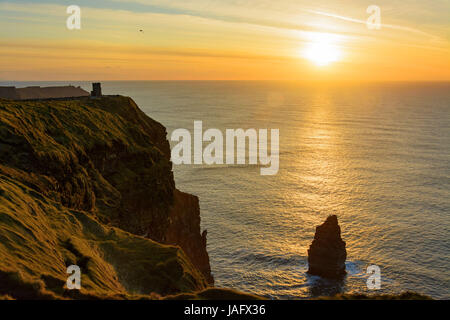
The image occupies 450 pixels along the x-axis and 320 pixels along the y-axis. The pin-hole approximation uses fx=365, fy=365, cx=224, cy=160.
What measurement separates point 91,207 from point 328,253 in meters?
46.9

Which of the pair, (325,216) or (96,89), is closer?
(96,89)

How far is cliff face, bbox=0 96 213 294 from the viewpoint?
77.0 feet

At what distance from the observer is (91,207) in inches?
1483

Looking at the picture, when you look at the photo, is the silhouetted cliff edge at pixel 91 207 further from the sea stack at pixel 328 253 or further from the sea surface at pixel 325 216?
the sea stack at pixel 328 253

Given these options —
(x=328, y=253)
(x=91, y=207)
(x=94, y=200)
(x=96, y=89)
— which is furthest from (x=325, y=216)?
(x=91, y=207)

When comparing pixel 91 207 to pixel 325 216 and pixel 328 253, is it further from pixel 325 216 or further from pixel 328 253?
pixel 325 216

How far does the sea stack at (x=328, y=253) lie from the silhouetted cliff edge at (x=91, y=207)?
21862 mm

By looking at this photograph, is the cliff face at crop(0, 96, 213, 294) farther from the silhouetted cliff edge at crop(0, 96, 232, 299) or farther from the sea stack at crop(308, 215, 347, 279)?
the sea stack at crop(308, 215, 347, 279)

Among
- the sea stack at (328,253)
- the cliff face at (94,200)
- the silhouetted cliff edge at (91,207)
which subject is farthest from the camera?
the sea stack at (328,253)

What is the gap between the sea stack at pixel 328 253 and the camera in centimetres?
6719

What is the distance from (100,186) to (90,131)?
A: 330 inches

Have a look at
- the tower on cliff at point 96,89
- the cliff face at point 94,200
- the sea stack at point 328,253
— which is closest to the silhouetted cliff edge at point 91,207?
the cliff face at point 94,200
